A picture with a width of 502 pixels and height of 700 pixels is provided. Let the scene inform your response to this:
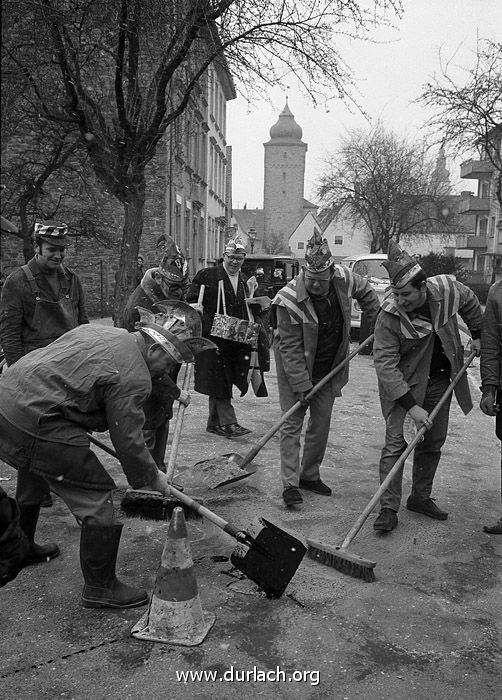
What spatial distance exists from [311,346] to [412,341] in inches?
32.2

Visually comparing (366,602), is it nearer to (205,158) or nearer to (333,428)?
(333,428)

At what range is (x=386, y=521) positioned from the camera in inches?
177

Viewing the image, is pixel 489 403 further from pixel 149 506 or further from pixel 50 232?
pixel 50 232

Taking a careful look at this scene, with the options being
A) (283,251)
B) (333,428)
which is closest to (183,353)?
(333,428)

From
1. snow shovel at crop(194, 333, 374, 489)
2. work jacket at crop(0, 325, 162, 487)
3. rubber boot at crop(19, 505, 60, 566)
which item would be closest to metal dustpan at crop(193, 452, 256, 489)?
snow shovel at crop(194, 333, 374, 489)

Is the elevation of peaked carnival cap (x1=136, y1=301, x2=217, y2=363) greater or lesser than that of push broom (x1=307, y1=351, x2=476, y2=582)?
greater

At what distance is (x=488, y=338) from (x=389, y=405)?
0.81 meters

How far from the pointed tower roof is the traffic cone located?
86948 mm

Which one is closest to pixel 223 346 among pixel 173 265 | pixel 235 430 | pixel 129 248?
pixel 235 430

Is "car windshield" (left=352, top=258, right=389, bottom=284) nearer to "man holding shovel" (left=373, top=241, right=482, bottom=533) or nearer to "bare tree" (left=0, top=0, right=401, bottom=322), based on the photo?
"bare tree" (left=0, top=0, right=401, bottom=322)

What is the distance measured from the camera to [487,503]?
5152mm

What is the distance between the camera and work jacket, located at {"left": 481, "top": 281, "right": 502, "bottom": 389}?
15.3 ft

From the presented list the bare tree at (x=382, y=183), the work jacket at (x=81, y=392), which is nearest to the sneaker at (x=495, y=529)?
the work jacket at (x=81, y=392)

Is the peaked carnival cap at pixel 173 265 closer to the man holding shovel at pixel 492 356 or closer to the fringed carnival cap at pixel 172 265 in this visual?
the fringed carnival cap at pixel 172 265
